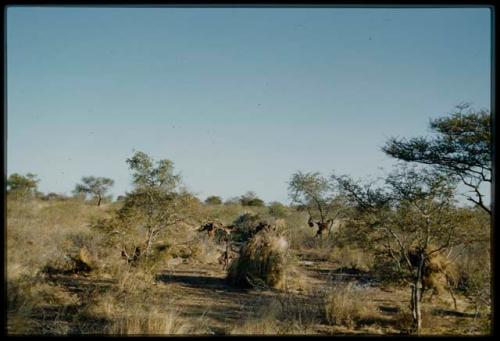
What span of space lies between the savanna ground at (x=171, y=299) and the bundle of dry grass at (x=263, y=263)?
27cm

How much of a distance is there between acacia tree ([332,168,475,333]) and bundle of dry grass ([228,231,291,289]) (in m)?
3.35

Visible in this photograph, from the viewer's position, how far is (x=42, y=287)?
835 cm

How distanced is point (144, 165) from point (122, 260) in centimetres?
248

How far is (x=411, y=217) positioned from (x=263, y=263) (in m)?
4.76

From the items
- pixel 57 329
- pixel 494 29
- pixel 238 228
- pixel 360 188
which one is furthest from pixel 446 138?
pixel 238 228

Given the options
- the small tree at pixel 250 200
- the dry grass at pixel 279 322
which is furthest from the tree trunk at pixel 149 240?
the small tree at pixel 250 200

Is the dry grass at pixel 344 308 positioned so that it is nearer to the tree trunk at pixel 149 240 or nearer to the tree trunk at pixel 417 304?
the tree trunk at pixel 417 304

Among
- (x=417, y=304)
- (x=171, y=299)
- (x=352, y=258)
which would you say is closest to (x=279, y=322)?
(x=417, y=304)

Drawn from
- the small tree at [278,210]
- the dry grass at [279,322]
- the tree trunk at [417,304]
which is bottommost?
the dry grass at [279,322]

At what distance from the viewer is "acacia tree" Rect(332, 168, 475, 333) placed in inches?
313

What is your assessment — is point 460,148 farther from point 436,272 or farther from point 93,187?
point 93,187

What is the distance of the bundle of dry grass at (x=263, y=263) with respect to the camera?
38.3 ft

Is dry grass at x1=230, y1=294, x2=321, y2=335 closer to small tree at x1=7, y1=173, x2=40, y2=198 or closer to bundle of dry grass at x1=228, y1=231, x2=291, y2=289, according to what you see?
bundle of dry grass at x1=228, y1=231, x2=291, y2=289

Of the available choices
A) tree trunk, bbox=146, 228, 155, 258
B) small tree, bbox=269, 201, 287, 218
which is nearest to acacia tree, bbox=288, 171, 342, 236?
small tree, bbox=269, 201, 287, 218
